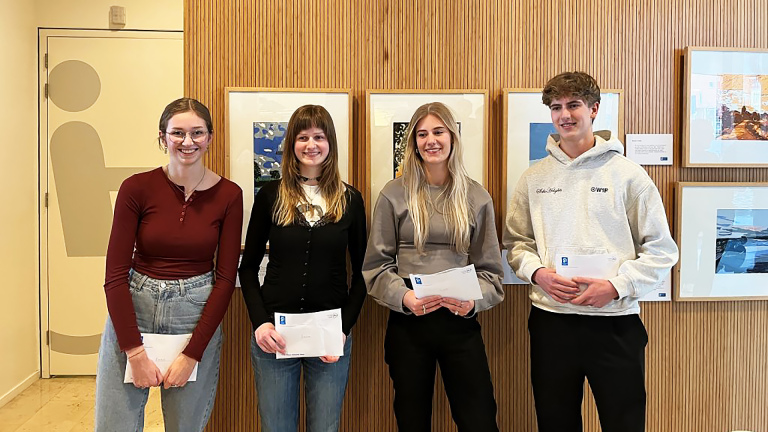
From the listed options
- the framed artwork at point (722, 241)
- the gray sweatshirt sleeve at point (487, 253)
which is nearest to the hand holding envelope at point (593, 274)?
the gray sweatshirt sleeve at point (487, 253)

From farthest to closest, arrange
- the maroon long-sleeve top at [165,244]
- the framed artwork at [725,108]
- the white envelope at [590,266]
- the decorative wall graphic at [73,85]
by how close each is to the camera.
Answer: the decorative wall graphic at [73,85], the framed artwork at [725,108], the white envelope at [590,266], the maroon long-sleeve top at [165,244]

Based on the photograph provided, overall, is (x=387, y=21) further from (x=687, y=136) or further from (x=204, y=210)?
(x=687, y=136)

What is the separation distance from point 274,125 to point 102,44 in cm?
221

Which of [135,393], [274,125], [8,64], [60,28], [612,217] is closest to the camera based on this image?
[135,393]

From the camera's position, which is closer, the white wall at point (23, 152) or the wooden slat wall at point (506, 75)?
the wooden slat wall at point (506, 75)

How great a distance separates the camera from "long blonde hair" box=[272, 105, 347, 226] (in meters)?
1.81

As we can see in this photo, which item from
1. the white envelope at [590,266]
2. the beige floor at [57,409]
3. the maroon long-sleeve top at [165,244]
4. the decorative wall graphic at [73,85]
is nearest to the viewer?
the maroon long-sleeve top at [165,244]

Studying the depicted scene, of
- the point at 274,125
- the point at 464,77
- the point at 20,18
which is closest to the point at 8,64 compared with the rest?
the point at 20,18

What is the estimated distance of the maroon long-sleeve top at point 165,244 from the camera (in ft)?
5.29

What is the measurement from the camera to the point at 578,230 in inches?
70.8

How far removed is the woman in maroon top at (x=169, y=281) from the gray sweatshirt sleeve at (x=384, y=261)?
0.52 m

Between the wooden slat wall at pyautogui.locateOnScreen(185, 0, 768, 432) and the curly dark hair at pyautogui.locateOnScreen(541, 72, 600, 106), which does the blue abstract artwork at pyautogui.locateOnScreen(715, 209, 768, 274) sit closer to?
the wooden slat wall at pyautogui.locateOnScreen(185, 0, 768, 432)

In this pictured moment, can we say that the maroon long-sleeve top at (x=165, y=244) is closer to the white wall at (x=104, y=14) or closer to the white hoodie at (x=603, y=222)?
the white hoodie at (x=603, y=222)

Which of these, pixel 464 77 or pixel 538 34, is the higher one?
pixel 538 34
